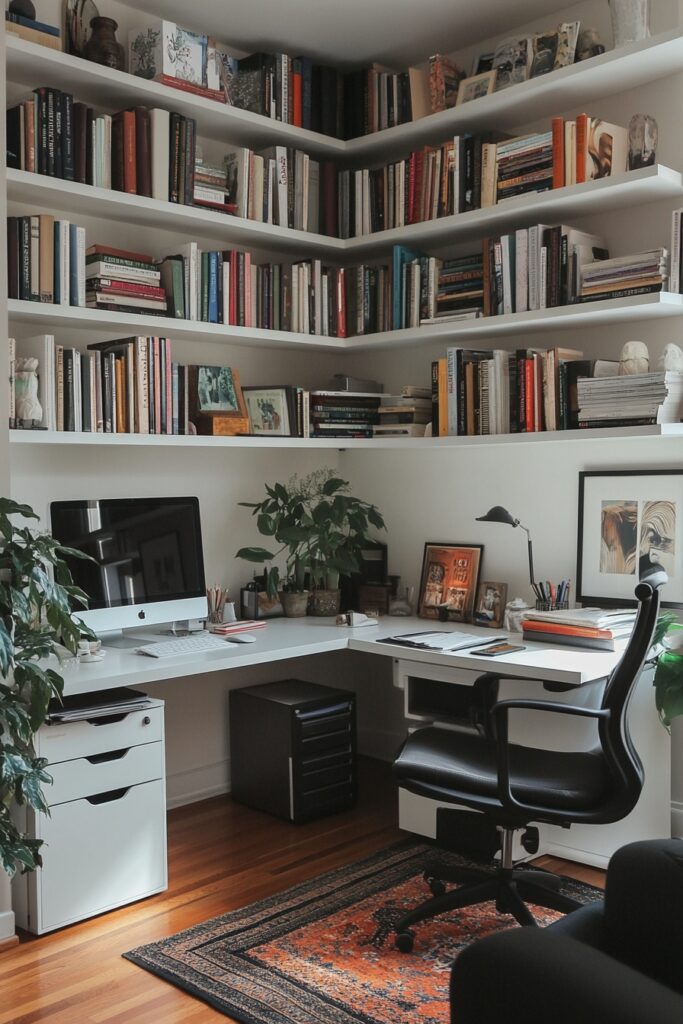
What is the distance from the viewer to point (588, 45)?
10.5ft

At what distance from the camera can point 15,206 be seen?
10.4 feet

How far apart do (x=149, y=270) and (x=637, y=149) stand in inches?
62.2

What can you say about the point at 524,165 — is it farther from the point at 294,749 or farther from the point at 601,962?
the point at 601,962

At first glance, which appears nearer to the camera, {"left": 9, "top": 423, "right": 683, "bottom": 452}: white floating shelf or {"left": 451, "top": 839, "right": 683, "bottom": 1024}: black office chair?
{"left": 451, "top": 839, "right": 683, "bottom": 1024}: black office chair

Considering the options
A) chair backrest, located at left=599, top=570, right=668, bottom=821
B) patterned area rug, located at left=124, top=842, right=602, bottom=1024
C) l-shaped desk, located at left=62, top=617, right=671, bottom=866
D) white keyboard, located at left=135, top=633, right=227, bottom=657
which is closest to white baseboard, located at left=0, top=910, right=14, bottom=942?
patterned area rug, located at left=124, top=842, right=602, bottom=1024

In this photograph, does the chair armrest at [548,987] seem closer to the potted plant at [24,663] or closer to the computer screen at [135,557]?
the potted plant at [24,663]

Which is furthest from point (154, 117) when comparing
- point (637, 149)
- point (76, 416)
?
point (637, 149)

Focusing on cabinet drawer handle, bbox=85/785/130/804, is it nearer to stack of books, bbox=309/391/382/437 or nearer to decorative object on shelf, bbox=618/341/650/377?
stack of books, bbox=309/391/382/437

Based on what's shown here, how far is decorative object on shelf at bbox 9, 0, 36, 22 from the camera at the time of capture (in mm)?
A: 3023

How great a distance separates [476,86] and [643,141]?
27.6 inches

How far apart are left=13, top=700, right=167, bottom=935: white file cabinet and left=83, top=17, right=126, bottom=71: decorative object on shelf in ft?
6.66

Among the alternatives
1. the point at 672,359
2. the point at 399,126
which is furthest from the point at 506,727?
the point at 399,126

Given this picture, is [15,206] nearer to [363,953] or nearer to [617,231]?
[617,231]

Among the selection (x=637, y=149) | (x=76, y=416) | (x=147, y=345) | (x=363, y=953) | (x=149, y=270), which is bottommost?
(x=363, y=953)
